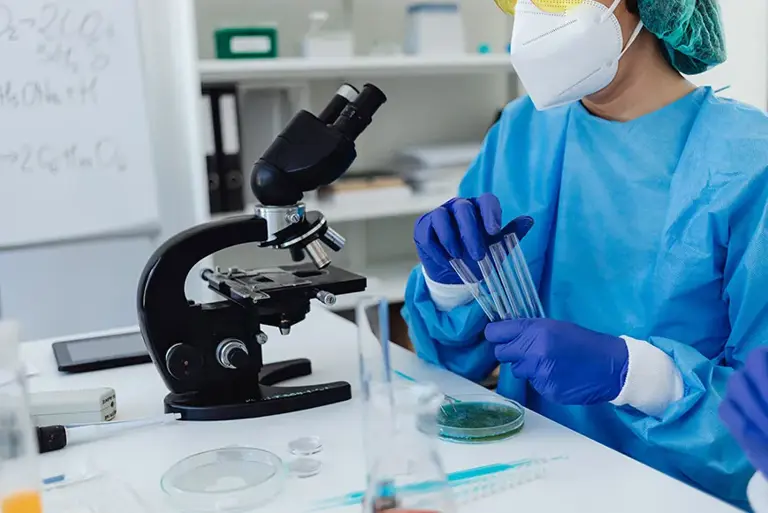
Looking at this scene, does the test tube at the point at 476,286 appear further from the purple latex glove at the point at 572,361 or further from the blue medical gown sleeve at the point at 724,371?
the blue medical gown sleeve at the point at 724,371

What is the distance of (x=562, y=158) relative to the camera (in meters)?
1.40

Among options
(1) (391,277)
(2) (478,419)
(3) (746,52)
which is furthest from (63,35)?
(3) (746,52)

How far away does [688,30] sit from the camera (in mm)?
1256

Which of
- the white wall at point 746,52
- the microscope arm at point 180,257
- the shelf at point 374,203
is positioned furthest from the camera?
the white wall at point 746,52

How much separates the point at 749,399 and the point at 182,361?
0.73m

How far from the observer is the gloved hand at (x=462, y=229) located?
1.17m

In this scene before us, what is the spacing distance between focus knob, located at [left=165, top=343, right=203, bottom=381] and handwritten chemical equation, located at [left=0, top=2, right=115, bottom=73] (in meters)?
1.29

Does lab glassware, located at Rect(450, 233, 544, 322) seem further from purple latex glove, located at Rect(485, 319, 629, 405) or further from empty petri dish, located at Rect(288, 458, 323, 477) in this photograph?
empty petri dish, located at Rect(288, 458, 323, 477)

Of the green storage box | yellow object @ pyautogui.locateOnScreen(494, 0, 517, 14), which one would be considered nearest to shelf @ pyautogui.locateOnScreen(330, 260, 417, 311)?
the green storage box

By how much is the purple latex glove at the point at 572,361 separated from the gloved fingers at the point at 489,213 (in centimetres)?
14

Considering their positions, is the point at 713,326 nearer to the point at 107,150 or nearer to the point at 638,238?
the point at 638,238

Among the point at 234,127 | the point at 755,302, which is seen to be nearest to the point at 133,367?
the point at 755,302

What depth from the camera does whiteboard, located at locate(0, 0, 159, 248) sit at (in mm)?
2139

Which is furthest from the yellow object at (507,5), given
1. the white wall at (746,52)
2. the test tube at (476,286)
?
the white wall at (746,52)
